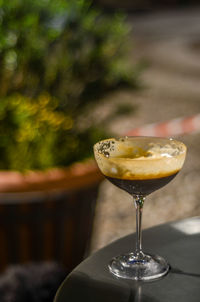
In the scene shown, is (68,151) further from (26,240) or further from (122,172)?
(122,172)

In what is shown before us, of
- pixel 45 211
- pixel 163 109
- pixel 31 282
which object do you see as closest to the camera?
pixel 31 282

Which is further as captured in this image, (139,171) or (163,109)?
(163,109)

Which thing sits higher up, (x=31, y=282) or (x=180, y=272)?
(x=180, y=272)

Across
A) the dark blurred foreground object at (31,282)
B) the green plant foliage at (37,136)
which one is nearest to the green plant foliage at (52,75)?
the green plant foliage at (37,136)

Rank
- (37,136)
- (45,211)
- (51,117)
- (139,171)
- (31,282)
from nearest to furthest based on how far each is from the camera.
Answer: (139,171)
(31,282)
(45,211)
(37,136)
(51,117)

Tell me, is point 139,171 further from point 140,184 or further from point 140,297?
point 140,297

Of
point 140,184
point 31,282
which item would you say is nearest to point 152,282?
point 140,184

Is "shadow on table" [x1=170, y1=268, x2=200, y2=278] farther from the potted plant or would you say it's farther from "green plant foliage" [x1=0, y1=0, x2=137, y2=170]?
"green plant foliage" [x1=0, y1=0, x2=137, y2=170]
